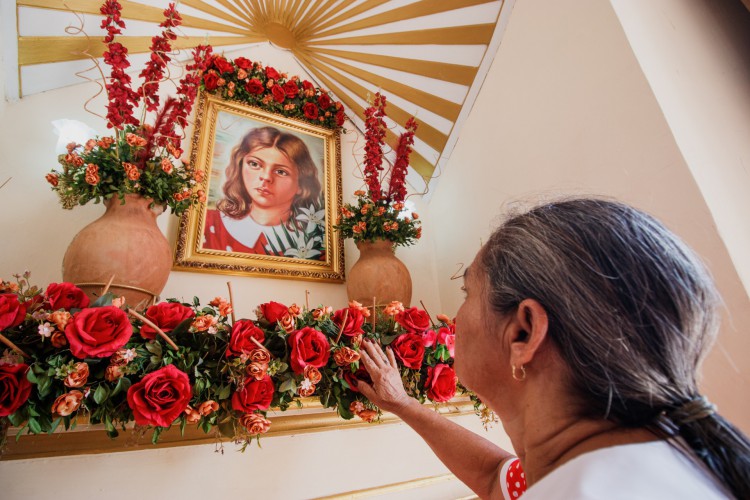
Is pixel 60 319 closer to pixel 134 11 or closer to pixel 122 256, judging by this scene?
pixel 122 256

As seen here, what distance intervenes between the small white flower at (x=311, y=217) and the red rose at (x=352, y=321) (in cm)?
105

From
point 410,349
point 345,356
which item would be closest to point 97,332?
point 345,356

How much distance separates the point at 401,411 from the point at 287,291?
40.7 inches

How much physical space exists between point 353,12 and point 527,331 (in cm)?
246

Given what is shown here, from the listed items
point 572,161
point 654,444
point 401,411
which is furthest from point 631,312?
point 572,161

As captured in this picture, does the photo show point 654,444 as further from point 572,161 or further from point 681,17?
point 681,17

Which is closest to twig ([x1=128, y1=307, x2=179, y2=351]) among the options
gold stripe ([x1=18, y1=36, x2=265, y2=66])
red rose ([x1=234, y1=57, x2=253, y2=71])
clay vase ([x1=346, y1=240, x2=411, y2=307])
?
clay vase ([x1=346, y1=240, x2=411, y2=307])

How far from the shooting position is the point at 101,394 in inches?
33.3

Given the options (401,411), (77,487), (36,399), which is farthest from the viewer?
(401,411)

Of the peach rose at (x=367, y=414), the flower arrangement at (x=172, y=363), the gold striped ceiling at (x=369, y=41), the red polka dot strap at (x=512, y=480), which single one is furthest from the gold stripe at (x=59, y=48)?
the red polka dot strap at (x=512, y=480)

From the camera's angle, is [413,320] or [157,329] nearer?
[157,329]

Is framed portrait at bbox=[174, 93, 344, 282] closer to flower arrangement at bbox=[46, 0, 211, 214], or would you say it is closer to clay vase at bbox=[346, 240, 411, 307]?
clay vase at bbox=[346, 240, 411, 307]

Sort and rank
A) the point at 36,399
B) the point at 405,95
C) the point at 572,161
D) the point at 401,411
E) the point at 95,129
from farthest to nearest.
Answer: the point at 405,95
the point at 95,129
the point at 572,161
the point at 401,411
the point at 36,399

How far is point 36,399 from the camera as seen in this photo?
0.83 m
